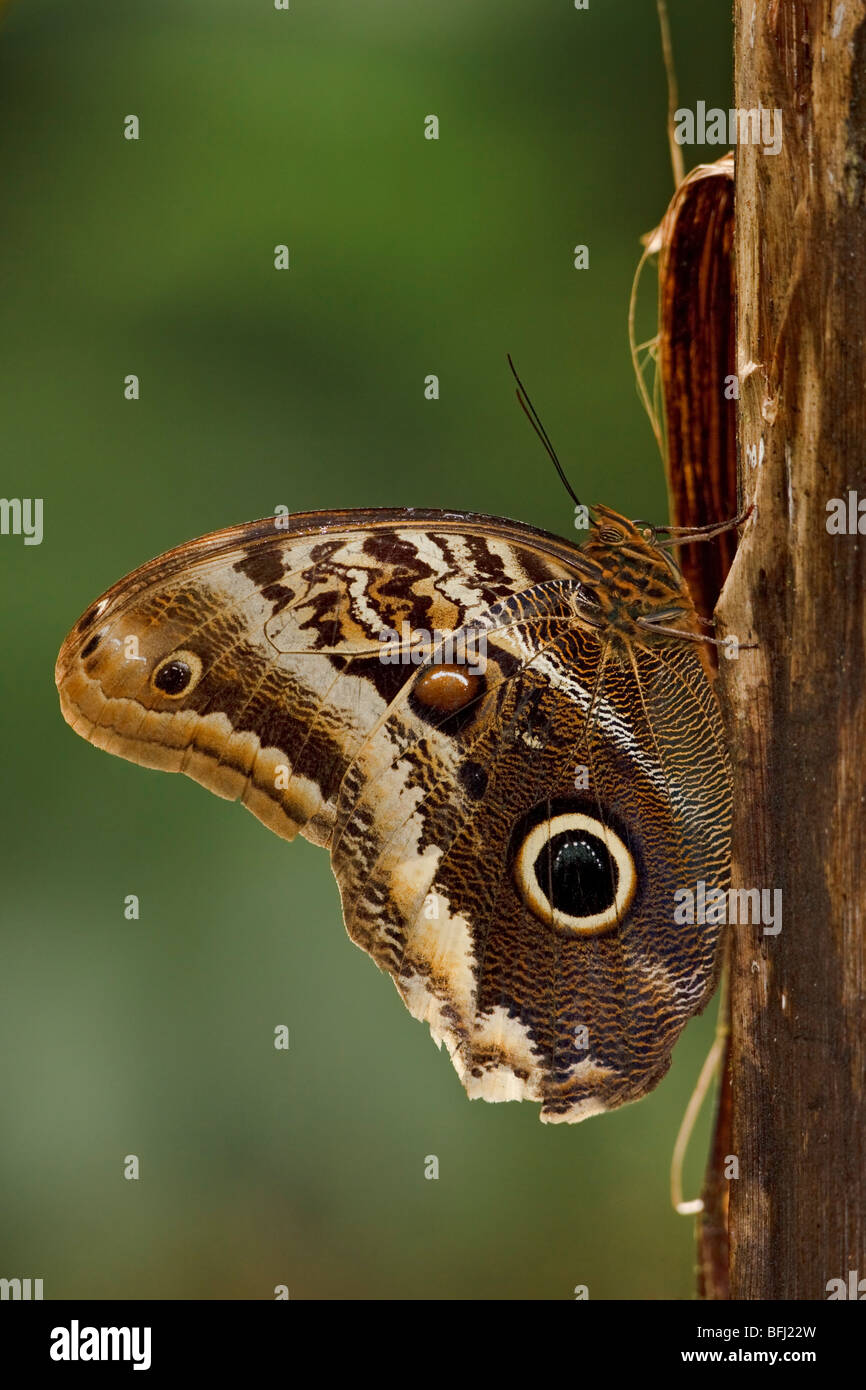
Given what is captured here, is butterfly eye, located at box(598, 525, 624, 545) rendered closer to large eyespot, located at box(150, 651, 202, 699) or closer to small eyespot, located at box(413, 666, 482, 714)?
small eyespot, located at box(413, 666, 482, 714)

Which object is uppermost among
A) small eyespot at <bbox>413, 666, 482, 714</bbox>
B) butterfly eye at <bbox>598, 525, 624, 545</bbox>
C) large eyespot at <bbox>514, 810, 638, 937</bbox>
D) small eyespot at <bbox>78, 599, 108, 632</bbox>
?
butterfly eye at <bbox>598, 525, 624, 545</bbox>

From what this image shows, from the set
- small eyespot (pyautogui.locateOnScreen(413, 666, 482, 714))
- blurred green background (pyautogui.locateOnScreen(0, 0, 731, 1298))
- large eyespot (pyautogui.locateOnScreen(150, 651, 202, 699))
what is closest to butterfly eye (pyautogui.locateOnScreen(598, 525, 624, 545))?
small eyespot (pyautogui.locateOnScreen(413, 666, 482, 714))

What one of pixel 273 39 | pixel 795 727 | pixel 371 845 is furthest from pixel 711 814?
Answer: pixel 273 39

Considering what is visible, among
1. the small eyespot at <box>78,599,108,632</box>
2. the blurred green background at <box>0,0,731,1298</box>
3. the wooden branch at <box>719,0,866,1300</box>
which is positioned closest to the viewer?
the wooden branch at <box>719,0,866,1300</box>

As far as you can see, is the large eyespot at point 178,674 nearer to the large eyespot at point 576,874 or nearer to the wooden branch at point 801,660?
the large eyespot at point 576,874

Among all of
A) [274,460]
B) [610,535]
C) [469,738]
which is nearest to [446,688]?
[469,738]

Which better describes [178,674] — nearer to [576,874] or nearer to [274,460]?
[576,874]

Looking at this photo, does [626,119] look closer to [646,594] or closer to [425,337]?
[425,337]

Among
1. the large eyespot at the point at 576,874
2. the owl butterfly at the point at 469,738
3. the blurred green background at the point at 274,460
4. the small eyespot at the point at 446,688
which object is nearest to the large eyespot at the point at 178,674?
the owl butterfly at the point at 469,738
